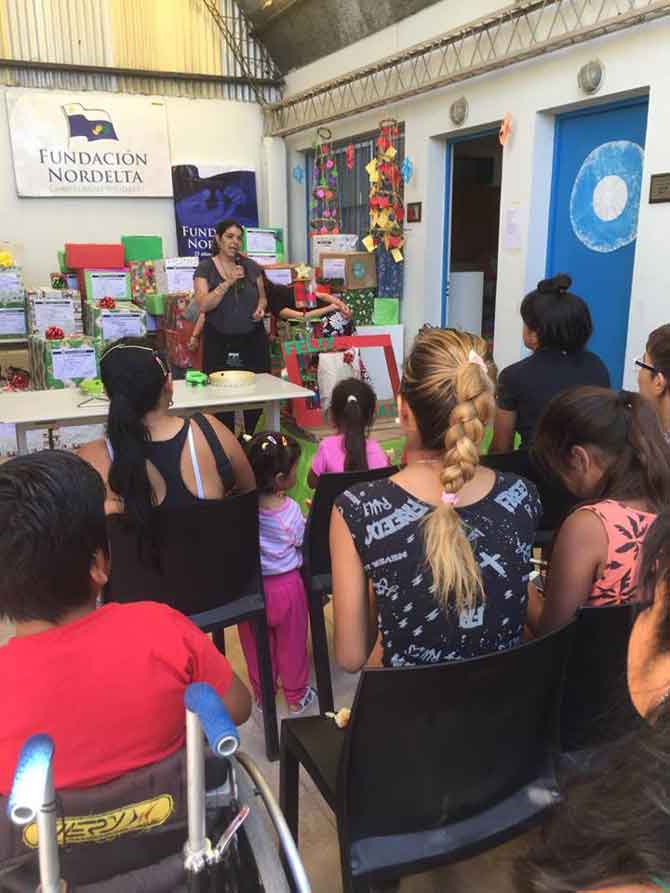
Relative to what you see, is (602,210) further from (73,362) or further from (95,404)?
(73,362)

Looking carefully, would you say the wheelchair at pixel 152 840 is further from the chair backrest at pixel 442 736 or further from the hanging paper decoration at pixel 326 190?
the hanging paper decoration at pixel 326 190

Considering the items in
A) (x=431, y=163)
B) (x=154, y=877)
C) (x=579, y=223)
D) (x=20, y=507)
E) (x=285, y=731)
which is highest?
(x=431, y=163)

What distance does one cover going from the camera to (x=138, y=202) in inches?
274

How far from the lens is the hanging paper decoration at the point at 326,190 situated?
6359 millimetres

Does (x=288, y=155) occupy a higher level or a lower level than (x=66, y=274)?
higher

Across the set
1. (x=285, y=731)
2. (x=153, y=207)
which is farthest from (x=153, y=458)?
(x=153, y=207)

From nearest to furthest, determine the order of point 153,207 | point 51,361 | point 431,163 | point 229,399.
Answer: point 229,399
point 51,361
point 431,163
point 153,207

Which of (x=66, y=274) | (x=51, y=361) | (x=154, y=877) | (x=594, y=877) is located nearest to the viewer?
(x=594, y=877)

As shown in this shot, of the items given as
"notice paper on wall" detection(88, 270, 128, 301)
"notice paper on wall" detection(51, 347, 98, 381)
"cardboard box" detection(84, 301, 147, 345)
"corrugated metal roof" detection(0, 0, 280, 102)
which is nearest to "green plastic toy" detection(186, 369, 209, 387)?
"notice paper on wall" detection(51, 347, 98, 381)

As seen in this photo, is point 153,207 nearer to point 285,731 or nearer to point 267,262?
point 267,262

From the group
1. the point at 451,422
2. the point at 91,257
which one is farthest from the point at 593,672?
the point at 91,257

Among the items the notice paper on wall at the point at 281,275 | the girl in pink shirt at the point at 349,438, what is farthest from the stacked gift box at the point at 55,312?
the girl in pink shirt at the point at 349,438

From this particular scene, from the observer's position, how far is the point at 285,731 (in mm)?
1370

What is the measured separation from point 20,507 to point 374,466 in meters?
1.57
